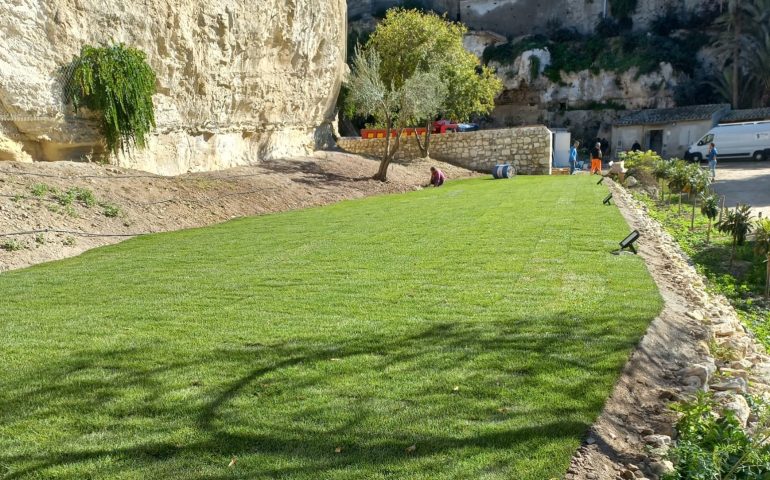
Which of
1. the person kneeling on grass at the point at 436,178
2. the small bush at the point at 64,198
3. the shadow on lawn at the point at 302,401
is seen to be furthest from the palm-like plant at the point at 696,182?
the small bush at the point at 64,198

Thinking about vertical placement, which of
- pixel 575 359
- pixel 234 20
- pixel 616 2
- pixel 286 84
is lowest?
pixel 575 359

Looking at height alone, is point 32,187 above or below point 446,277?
above

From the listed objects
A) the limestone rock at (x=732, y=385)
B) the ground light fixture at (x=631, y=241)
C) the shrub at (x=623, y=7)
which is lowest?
the limestone rock at (x=732, y=385)

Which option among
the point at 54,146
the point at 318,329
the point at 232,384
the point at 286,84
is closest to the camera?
the point at 232,384

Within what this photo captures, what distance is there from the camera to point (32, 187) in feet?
42.1

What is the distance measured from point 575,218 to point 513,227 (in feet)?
6.41

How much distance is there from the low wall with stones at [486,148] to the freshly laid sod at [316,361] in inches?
844

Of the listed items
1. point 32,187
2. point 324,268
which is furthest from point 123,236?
point 324,268

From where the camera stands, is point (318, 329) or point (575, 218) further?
point (575, 218)

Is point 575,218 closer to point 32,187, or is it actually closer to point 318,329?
point 318,329

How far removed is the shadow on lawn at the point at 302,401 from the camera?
3.72 meters

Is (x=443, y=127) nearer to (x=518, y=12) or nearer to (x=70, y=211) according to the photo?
(x=518, y=12)

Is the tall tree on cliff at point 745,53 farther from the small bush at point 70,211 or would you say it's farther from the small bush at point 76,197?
the small bush at point 70,211

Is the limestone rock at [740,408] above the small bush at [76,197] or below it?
below
